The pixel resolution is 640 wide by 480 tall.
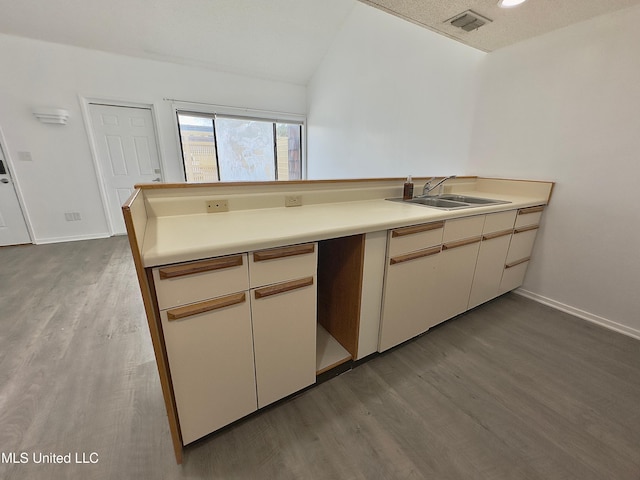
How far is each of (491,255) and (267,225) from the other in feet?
5.52

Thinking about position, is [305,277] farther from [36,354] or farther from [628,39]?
[628,39]

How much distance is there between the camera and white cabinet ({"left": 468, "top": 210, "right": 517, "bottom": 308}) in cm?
180

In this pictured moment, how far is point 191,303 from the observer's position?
0.88 metres

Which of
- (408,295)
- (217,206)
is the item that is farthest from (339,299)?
(217,206)

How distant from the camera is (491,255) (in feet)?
6.22

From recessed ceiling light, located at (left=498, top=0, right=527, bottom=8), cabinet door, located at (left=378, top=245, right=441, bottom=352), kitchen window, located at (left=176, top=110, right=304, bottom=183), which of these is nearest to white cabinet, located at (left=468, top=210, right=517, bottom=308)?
cabinet door, located at (left=378, top=245, right=441, bottom=352)

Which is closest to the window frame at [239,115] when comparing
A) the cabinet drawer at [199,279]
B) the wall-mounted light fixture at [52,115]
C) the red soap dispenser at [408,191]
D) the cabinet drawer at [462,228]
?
the wall-mounted light fixture at [52,115]

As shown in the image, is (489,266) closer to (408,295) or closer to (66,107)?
(408,295)

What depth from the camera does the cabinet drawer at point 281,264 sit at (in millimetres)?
975

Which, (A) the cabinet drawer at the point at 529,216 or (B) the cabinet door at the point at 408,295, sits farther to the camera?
(A) the cabinet drawer at the point at 529,216

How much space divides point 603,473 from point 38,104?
18.7ft

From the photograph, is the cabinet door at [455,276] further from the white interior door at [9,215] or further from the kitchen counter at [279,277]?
the white interior door at [9,215]

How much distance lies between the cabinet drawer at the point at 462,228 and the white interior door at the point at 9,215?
4.99 metres

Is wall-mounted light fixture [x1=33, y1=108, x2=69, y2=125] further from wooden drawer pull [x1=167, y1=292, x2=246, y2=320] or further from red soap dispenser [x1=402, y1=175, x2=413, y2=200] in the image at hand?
red soap dispenser [x1=402, y1=175, x2=413, y2=200]
